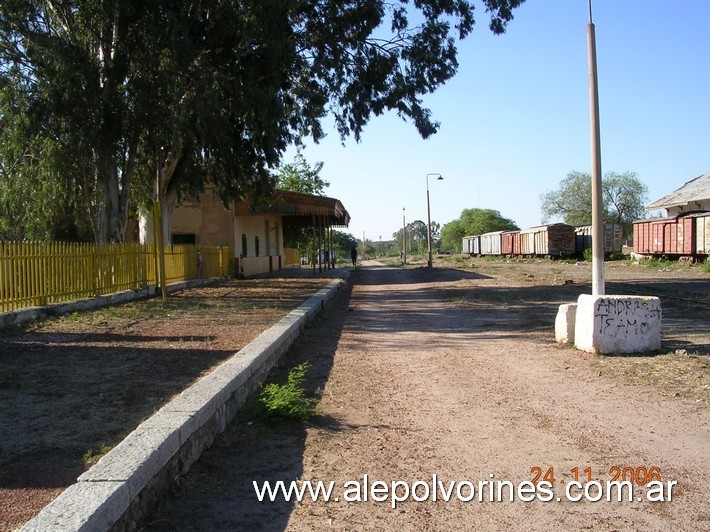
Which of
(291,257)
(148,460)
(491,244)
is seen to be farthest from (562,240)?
(148,460)

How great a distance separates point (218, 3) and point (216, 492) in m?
14.7

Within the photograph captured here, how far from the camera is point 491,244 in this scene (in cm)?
6394

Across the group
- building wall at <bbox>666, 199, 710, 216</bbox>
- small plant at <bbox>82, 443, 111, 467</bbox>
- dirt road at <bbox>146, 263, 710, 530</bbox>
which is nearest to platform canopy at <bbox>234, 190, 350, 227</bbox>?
dirt road at <bbox>146, 263, 710, 530</bbox>

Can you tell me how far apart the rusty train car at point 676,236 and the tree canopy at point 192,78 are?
16910 millimetres

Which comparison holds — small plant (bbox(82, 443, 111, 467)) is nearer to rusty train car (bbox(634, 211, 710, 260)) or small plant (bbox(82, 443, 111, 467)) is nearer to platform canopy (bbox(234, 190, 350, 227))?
platform canopy (bbox(234, 190, 350, 227))

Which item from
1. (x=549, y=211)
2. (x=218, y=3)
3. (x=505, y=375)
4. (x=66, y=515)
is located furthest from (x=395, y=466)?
(x=549, y=211)

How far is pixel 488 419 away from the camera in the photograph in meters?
5.50

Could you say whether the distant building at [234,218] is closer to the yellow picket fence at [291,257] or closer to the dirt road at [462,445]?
the yellow picket fence at [291,257]

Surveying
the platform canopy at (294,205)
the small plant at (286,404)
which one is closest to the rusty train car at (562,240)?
the platform canopy at (294,205)

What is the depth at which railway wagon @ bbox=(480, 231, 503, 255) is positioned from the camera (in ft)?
199

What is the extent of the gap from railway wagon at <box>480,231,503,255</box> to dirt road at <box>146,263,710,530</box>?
52.5 metres

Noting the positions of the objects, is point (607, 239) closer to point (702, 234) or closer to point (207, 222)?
point (702, 234)

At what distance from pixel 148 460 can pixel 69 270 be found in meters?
11.2

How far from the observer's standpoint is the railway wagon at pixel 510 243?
54375 millimetres
